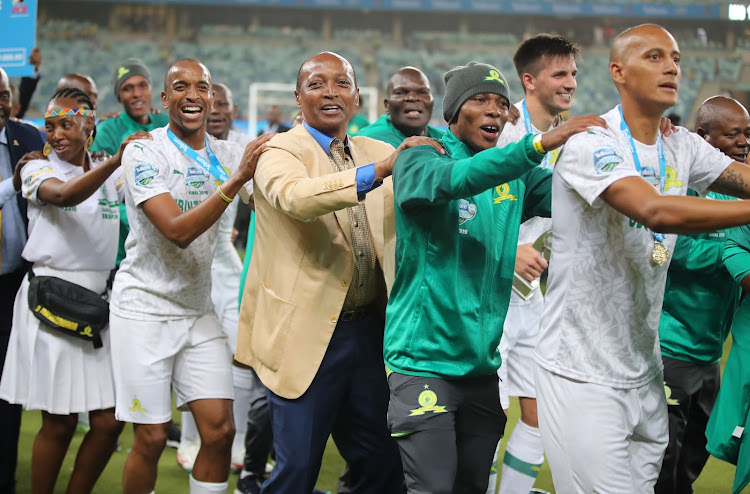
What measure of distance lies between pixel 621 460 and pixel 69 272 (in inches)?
113

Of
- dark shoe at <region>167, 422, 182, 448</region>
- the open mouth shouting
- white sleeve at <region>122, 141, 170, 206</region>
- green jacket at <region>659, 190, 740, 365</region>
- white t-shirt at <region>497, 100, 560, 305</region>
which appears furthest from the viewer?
dark shoe at <region>167, 422, 182, 448</region>

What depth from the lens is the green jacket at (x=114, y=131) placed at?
6.16 metres

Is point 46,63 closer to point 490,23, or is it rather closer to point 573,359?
point 490,23

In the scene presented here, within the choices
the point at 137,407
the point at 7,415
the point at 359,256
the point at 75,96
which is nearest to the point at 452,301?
the point at 359,256

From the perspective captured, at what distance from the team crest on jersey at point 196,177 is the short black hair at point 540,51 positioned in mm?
1853

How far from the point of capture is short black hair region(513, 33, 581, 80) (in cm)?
445

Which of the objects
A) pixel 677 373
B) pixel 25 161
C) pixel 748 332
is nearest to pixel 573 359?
pixel 748 332

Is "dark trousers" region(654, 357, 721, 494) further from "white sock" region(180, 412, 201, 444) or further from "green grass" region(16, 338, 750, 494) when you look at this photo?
"white sock" region(180, 412, 201, 444)

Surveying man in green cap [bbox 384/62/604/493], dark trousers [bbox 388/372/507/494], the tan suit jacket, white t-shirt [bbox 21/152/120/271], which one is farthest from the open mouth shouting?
white t-shirt [bbox 21/152/120/271]

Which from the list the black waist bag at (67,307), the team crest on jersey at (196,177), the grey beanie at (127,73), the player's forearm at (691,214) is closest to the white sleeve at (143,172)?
the team crest on jersey at (196,177)

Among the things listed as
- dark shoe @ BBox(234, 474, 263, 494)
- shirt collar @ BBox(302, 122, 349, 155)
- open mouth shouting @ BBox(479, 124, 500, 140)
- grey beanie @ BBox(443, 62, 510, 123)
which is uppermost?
grey beanie @ BBox(443, 62, 510, 123)

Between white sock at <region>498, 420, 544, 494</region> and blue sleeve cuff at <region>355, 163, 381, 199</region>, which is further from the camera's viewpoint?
white sock at <region>498, 420, 544, 494</region>

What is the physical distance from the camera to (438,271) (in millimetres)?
2891

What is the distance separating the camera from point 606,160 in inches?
98.6
